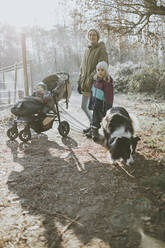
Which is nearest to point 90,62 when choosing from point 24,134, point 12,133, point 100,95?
point 100,95

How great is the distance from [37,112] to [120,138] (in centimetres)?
209

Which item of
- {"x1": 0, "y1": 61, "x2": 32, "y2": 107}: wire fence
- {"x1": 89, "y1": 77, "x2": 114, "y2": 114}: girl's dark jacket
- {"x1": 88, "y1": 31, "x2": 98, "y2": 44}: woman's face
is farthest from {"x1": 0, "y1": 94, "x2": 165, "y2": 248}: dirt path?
{"x1": 0, "y1": 61, "x2": 32, "y2": 107}: wire fence

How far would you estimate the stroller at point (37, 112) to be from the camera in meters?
4.63

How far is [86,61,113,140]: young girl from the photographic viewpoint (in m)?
4.64

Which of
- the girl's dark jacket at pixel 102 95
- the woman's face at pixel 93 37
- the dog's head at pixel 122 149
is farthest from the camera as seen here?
the woman's face at pixel 93 37

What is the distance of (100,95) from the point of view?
15.8 ft

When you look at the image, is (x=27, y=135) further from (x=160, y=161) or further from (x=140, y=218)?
(x=140, y=218)

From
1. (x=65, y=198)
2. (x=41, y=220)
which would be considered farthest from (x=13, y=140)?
(x=41, y=220)

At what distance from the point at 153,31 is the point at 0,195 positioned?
4.94 meters

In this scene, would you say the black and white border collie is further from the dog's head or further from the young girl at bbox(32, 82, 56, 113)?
the young girl at bbox(32, 82, 56, 113)

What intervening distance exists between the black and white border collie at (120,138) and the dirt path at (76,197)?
0.23 metres

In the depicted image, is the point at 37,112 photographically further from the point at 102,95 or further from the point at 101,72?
the point at 101,72

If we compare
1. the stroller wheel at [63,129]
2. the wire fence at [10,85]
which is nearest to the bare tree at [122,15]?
the stroller wheel at [63,129]

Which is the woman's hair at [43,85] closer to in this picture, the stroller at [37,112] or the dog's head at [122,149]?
the stroller at [37,112]
